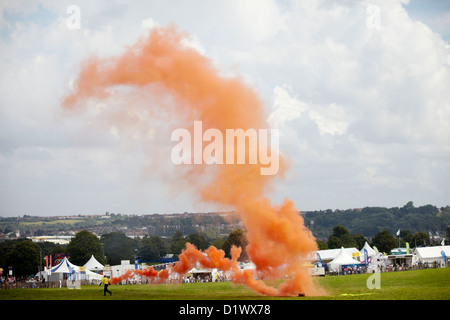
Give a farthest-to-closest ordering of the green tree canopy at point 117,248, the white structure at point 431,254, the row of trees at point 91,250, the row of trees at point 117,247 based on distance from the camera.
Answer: the green tree canopy at point 117,248 → the row of trees at point 117,247 → the row of trees at point 91,250 → the white structure at point 431,254

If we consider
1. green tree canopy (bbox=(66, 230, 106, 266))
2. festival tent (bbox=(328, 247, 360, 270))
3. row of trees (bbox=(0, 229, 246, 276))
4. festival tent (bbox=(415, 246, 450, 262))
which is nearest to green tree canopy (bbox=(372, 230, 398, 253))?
row of trees (bbox=(0, 229, 246, 276))

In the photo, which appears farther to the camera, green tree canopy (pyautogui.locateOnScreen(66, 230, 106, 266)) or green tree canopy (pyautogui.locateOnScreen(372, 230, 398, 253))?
green tree canopy (pyautogui.locateOnScreen(372, 230, 398, 253))

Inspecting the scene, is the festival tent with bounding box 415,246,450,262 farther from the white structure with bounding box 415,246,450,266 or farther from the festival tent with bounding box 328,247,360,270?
the festival tent with bounding box 328,247,360,270

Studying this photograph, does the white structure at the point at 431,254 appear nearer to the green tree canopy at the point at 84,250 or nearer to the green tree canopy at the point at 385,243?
the green tree canopy at the point at 385,243

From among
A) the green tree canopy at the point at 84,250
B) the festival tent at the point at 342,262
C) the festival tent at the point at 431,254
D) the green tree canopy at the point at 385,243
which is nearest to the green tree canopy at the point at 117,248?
the green tree canopy at the point at 84,250

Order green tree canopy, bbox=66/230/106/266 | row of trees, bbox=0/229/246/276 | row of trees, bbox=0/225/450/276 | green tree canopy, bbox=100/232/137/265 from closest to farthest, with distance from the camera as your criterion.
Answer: row of trees, bbox=0/229/246/276 < row of trees, bbox=0/225/450/276 < green tree canopy, bbox=66/230/106/266 < green tree canopy, bbox=100/232/137/265

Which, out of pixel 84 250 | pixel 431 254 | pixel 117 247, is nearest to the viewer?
pixel 431 254

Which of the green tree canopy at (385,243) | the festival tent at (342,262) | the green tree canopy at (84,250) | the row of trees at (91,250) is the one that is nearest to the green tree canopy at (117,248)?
the row of trees at (91,250)

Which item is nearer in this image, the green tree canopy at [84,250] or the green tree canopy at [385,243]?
the green tree canopy at [84,250]

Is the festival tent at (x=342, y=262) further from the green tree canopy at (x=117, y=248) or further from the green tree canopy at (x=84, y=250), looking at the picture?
the green tree canopy at (x=117, y=248)

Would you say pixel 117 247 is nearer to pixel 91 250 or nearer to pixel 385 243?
pixel 91 250

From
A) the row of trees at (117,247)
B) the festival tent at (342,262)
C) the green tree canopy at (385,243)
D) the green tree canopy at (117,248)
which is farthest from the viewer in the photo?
the green tree canopy at (117,248)

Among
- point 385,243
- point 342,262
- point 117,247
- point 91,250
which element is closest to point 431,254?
point 342,262
